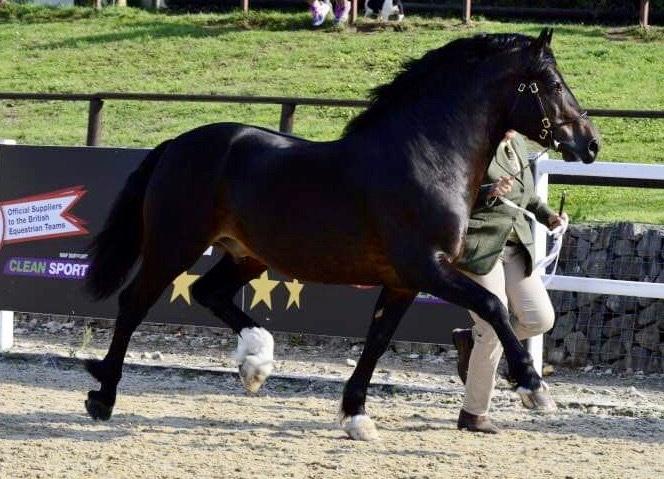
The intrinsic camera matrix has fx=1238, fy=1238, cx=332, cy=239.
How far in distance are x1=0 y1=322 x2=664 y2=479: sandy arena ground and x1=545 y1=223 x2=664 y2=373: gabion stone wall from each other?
0.15m

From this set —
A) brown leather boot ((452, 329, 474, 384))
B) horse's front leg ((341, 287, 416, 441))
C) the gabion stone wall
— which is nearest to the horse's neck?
horse's front leg ((341, 287, 416, 441))

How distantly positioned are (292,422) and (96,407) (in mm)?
1025

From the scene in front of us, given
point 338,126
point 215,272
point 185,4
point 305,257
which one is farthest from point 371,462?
point 185,4

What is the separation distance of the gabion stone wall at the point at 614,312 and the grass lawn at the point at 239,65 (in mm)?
3746

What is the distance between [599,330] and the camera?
8.23 m

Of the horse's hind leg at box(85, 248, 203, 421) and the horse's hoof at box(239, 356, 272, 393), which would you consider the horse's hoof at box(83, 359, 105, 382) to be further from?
the horse's hoof at box(239, 356, 272, 393)

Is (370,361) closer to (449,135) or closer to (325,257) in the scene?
(325,257)

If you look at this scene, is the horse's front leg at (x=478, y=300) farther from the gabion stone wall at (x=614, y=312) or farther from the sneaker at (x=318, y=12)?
the sneaker at (x=318, y=12)

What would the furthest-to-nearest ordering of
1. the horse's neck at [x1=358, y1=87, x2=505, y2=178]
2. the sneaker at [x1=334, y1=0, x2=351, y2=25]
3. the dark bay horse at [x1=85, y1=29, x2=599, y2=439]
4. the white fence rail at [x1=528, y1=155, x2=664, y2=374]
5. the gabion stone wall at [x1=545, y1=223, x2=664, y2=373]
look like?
1. the sneaker at [x1=334, y1=0, x2=351, y2=25]
2. the gabion stone wall at [x1=545, y1=223, x2=664, y2=373]
3. the white fence rail at [x1=528, y1=155, x2=664, y2=374]
4. the horse's neck at [x1=358, y1=87, x2=505, y2=178]
5. the dark bay horse at [x1=85, y1=29, x2=599, y2=439]

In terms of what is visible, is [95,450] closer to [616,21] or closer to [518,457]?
[518,457]

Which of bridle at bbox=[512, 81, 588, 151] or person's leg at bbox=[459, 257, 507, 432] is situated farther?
person's leg at bbox=[459, 257, 507, 432]

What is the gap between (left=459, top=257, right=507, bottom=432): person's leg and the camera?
6129 millimetres

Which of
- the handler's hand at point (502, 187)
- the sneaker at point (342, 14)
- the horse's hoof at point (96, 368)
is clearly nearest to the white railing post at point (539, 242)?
the handler's hand at point (502, 187)

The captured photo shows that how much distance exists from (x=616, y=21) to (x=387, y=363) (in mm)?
14816
